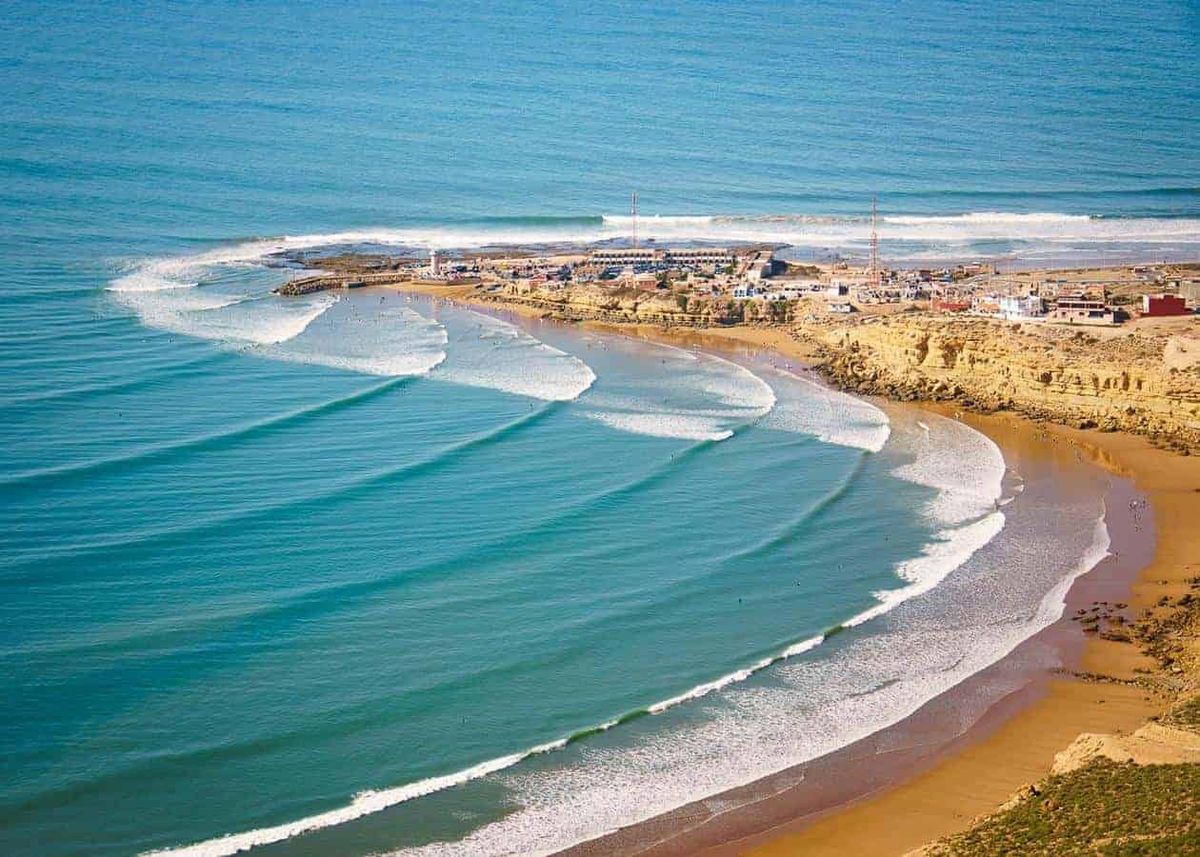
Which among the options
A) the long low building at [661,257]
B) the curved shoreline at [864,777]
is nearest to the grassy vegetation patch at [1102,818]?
the curved shoreline at [864,777]

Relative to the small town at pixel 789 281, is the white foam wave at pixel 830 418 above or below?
below

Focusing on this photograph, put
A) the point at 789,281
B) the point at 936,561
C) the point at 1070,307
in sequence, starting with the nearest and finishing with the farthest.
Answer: the point at 936,561 < the point at 1070,307 < the point at 789,281

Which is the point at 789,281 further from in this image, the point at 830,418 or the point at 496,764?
the point at 496,764

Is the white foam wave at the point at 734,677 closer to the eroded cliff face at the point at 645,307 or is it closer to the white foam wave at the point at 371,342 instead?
the white foam wave at the point at 371,342

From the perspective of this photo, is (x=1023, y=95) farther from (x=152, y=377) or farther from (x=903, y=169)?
(x=152, y=377)

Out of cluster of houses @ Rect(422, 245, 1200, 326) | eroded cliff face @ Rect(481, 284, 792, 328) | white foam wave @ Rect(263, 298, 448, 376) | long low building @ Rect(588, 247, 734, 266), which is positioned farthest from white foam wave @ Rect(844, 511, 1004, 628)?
long low building @ Rect(588, 247, 734, 266)

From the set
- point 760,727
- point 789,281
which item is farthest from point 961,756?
point 789,281

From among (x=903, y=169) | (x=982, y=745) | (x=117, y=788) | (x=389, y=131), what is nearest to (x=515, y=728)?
(x=117, y=788)
